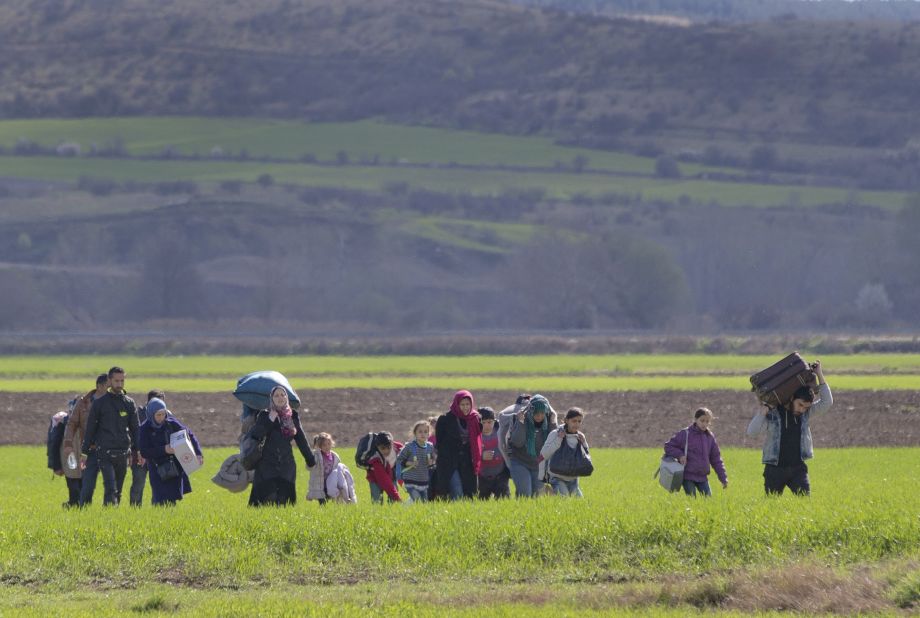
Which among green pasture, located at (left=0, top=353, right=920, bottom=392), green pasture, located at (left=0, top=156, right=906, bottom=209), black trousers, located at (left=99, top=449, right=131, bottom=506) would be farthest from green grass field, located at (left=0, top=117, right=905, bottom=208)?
black trousers, located at (left=99, top=449, right=131, bottom=506)

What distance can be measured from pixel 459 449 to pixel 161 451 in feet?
12.0

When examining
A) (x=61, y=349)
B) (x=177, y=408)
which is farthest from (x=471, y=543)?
(x=61, y=349)

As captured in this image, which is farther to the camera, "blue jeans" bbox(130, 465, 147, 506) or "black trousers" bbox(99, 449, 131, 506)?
"blue jeans" bbox(130, 465, 147, 506)

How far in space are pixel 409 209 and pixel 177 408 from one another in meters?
82.3

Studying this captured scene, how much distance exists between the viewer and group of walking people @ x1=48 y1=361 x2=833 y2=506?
18.3m

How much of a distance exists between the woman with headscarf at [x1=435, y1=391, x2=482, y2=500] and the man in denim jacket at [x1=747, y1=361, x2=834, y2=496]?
10.7 ft

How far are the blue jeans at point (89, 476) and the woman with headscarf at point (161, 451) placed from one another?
56 centimetres

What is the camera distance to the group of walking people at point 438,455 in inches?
719

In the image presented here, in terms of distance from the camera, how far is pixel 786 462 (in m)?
18.1

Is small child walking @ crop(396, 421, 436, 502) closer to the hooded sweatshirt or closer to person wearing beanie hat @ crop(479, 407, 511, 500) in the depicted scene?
person wearing beanie hat @ crop(479, 407, 511, 500)

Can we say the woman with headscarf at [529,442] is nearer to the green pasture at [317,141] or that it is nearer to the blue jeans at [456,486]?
the blue jeans at [456,486]

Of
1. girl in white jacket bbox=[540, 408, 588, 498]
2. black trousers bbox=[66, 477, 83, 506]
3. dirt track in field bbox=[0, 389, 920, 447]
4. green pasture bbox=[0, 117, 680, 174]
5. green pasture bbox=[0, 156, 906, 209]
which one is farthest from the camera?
green pasture bbox=[0, 117, 680, 174]

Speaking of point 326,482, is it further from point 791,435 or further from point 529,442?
point 791,435

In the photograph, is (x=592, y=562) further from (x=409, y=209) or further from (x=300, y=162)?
(x=300, y=162)
